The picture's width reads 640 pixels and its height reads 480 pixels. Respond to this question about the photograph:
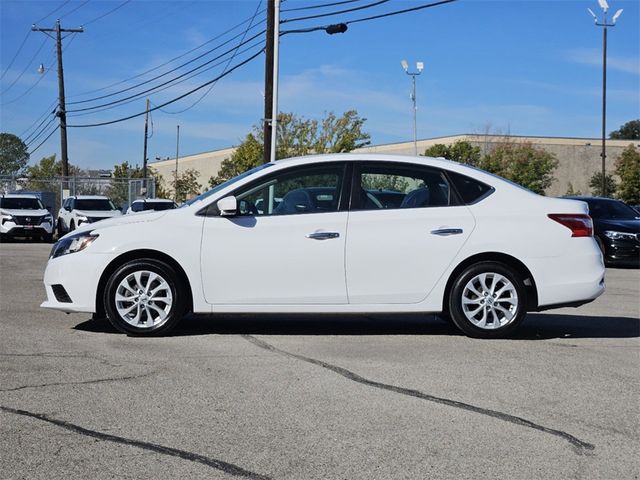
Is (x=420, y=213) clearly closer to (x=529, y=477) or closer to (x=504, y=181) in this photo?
(x=504, y=181)

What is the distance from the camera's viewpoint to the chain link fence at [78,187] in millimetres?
38094

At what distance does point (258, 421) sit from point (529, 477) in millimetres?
1646

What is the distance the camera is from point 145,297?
7.98m

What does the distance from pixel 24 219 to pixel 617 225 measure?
18337 millimetres

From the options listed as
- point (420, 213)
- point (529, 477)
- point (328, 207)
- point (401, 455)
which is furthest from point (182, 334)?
point (529, 477)

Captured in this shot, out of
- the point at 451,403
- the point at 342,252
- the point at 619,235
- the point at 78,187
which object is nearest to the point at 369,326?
the point at 342,252

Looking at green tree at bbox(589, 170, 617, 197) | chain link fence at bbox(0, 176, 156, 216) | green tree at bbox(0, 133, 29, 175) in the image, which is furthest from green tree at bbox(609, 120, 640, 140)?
chain link fence at bbox(0, 176, 156, 216)

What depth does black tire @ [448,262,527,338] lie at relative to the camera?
8.11 m

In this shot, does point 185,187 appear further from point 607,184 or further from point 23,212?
point 23,212

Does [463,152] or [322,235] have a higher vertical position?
[463,152]

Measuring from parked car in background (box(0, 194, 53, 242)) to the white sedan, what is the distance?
839 inches

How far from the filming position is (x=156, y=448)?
15.1 ft

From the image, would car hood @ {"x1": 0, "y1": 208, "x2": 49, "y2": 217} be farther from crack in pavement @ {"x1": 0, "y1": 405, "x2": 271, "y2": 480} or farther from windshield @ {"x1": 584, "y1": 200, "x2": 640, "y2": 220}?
crack in pavement @ {"x1": 0, "y1": 405, "x2": 271, "y2": 480}

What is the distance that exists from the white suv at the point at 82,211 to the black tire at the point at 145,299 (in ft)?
69.5
